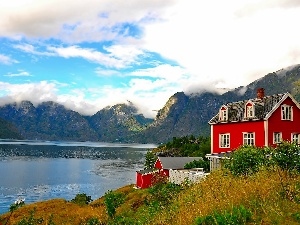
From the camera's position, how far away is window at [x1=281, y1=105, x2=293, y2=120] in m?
40.5

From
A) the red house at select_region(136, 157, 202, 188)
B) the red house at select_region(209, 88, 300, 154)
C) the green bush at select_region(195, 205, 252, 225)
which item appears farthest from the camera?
the red house at select_region(136, 157, 202, 188)

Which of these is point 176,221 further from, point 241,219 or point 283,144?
point 283,144

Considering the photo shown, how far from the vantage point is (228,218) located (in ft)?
32.9

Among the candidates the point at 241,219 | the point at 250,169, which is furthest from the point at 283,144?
the point at 241,219

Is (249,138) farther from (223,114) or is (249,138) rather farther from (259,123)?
(223,114)

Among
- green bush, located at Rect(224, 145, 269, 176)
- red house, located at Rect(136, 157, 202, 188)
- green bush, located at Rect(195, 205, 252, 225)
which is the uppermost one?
green bush, located at Rect(224, 145, 269, 176)

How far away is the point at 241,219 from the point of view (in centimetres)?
1038

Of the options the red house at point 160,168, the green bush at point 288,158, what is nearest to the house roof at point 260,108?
the red house at point 160,168

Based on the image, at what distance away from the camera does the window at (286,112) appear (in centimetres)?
4052

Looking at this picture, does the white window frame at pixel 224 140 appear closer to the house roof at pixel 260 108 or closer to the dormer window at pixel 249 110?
the house roof at pixel 260 108

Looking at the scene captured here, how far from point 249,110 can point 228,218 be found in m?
33.2

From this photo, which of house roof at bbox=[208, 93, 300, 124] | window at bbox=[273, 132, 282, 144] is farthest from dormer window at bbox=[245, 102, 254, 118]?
window at bbox=[273, 132, 282, 144]

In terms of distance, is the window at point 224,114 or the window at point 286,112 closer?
the window at point 286,112

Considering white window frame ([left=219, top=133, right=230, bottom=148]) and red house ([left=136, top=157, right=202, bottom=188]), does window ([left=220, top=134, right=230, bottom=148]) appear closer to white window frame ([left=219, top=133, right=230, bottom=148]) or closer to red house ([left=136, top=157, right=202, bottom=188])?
white window frame ([left=219, top=133, right=230, bottom=148])
